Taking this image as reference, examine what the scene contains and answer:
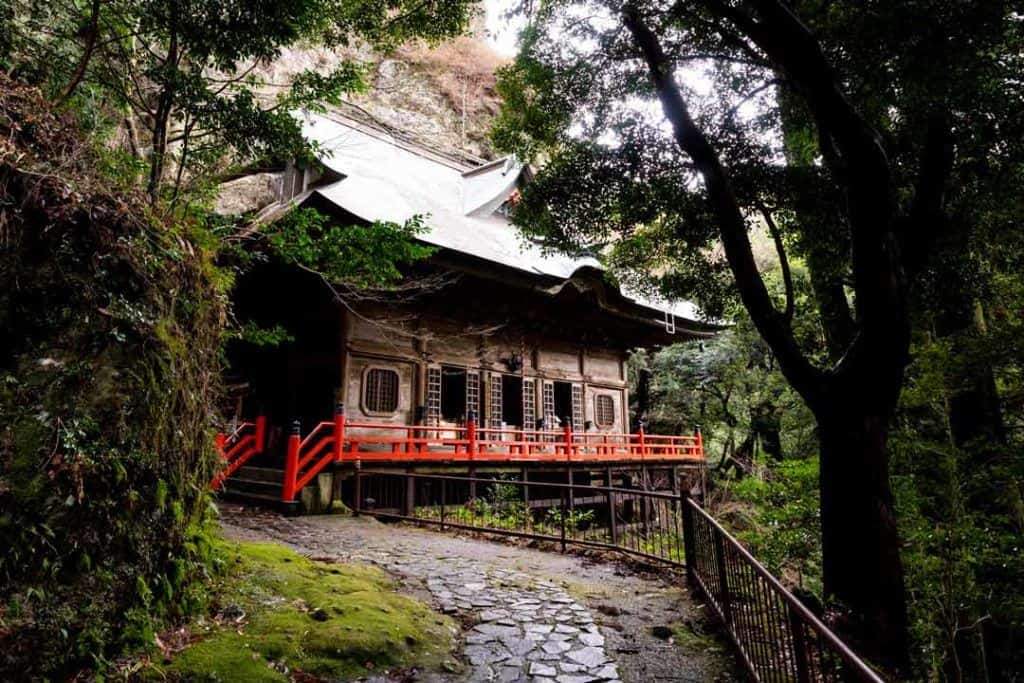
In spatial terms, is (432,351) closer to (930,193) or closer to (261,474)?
(261,474)

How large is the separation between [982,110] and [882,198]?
150cm

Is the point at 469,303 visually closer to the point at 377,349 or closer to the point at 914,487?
the point at 377,349

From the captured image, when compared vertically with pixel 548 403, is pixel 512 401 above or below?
above

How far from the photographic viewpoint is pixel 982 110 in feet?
15.1

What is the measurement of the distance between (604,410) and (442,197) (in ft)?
27.2

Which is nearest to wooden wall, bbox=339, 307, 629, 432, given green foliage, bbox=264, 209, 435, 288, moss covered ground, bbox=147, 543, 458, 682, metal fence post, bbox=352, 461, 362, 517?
metal fence post, bbox=352, 461, 362, 517

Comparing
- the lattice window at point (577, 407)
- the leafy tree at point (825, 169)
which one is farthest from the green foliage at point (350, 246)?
the lattice window at point (577, 407)

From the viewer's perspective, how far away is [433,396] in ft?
43.4

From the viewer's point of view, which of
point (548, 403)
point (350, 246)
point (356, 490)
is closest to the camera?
point (350, 246)

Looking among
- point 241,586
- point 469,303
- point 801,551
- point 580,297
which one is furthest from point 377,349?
point 801,551

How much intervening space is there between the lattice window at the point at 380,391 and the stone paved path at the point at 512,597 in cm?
334

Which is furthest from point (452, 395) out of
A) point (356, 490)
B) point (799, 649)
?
point (799, 649)

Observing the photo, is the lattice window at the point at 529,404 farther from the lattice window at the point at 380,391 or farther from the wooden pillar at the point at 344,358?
the wooden pillar at the point at 344,358

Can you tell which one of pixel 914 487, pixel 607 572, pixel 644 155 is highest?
pixel 644 155
